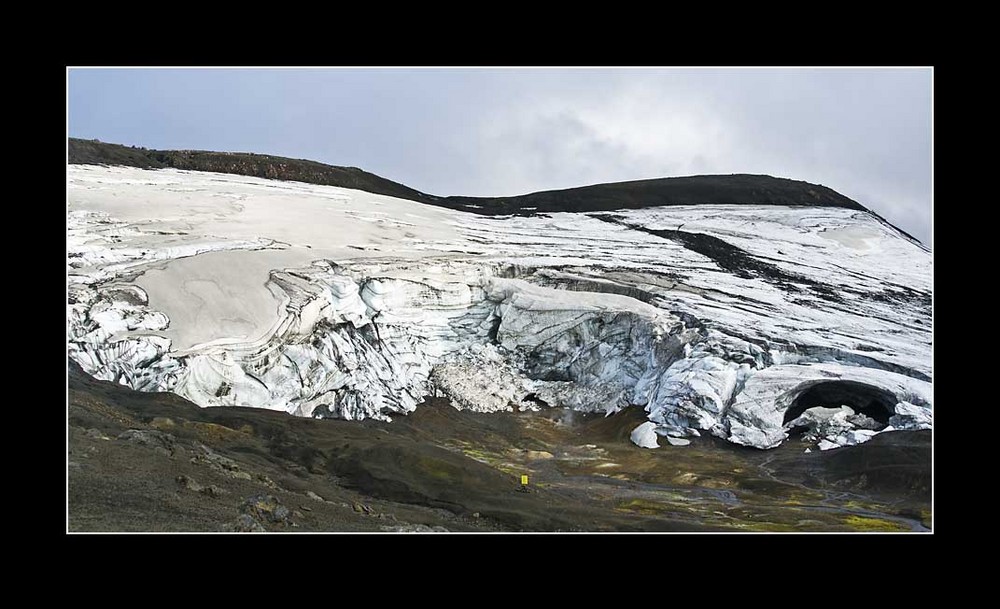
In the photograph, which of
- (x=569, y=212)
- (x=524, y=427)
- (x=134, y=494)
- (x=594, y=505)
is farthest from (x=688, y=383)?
(x=569, y=212)

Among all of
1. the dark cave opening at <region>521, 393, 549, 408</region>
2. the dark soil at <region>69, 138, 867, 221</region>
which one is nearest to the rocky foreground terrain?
the dark cave opening at <region>521, 393, 549, 408</region>

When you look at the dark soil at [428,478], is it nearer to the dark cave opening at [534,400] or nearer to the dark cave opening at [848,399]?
the dark cave opening at [848,399]

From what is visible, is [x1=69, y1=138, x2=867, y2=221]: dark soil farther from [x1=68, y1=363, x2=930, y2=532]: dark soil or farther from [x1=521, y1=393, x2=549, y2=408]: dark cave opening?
[x1=68, y1=363, x2=930, y2=532]: dark soil

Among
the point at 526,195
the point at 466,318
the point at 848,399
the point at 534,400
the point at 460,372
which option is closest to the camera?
the point at 848,399

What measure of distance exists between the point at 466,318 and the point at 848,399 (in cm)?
1981

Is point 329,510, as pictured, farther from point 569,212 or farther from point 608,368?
point 569,212

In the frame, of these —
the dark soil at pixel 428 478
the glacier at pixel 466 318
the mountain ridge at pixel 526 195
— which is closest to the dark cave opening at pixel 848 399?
the glacier at pixel 466 318

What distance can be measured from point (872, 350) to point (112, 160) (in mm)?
52745

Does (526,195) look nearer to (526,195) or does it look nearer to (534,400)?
(526,195)

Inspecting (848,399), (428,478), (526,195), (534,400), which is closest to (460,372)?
(534,400)

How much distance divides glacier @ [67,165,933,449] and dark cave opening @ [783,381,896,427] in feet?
0.27

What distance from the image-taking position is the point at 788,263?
188 feet

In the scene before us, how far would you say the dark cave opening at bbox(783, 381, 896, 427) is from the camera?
117ft

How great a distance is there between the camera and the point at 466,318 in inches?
1793
